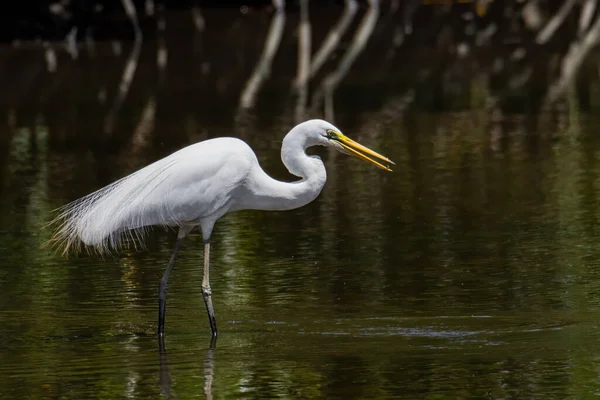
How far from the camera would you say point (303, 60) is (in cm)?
2531

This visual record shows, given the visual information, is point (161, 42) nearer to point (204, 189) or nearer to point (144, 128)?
point (144, 128)

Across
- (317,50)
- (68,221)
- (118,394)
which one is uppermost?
(317,50)

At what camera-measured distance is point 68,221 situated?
8.92 meters

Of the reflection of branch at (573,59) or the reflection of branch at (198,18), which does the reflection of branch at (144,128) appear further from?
the reflection of branch at (198,18)

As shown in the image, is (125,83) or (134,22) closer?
(125,83)

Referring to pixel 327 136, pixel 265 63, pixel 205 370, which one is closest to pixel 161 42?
pixel 265 63

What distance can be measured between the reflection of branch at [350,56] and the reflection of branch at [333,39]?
32 centimetres

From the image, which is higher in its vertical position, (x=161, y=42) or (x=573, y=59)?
(x=161, y=42)

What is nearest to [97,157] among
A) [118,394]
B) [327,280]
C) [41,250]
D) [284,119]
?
[284,119]

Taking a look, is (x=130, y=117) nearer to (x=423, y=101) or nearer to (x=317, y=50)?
(x=423, y=101)

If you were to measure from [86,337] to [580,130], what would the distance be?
910 cm

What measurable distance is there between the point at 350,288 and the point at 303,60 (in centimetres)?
1631

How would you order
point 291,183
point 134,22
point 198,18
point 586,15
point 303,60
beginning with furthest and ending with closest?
point 198,18, point 134,22, point 586,15, point 303,60, point 291,183

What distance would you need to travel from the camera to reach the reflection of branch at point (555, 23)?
27891mm
